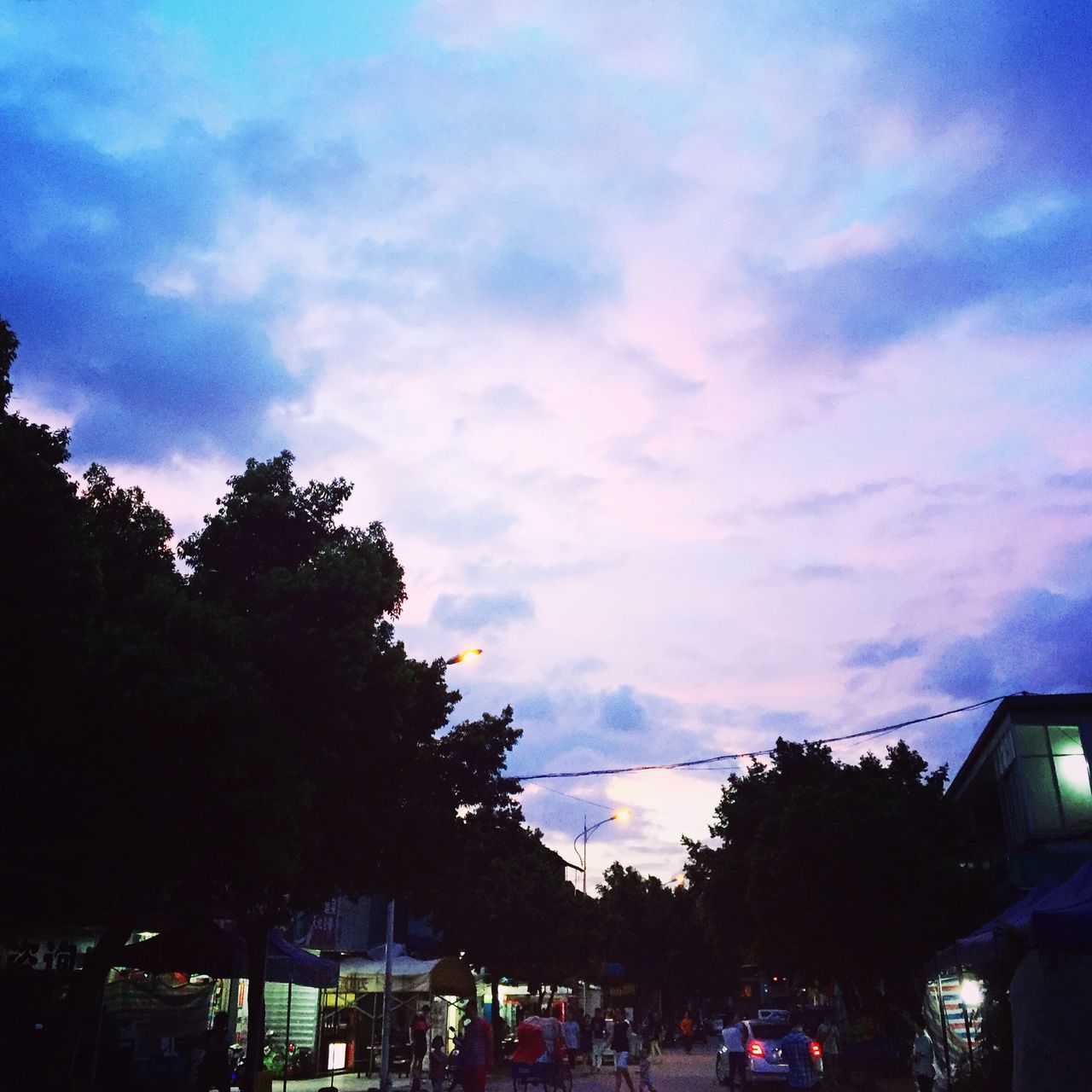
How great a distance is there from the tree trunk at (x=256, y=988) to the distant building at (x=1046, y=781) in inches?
758

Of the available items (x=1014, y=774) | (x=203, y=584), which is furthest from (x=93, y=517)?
(x=1014, y=774)

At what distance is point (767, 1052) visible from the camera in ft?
92.1

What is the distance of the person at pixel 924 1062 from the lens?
66.8 ft

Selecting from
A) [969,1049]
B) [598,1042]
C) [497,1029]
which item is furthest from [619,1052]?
[598,1042]

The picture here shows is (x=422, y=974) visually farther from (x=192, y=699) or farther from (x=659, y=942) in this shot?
(x=659, y=942)

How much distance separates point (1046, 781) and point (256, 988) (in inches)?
811

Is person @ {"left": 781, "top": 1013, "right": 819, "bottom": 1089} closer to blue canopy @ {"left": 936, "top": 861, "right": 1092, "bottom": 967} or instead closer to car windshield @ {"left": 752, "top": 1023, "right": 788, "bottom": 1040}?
car windshield @ {"left": 752, "top": 1023, "right": 788, "bottom": 1040}

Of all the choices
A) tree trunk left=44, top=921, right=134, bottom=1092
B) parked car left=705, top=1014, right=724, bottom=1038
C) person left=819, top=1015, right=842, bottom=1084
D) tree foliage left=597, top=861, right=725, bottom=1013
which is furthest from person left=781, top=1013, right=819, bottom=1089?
tree foliage left=597, top=861, right=725, bottom=1013

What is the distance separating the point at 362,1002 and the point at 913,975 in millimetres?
17750

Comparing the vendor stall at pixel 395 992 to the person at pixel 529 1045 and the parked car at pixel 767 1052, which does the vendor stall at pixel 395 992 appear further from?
the parked car at pixel 767 1052

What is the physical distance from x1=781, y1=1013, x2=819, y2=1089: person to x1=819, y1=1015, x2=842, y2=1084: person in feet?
8.98

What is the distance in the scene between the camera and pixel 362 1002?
35.4m

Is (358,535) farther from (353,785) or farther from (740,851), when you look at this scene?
(740,851)

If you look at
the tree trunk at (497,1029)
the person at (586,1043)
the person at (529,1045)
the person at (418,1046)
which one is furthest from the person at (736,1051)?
the person at (586,1043)
